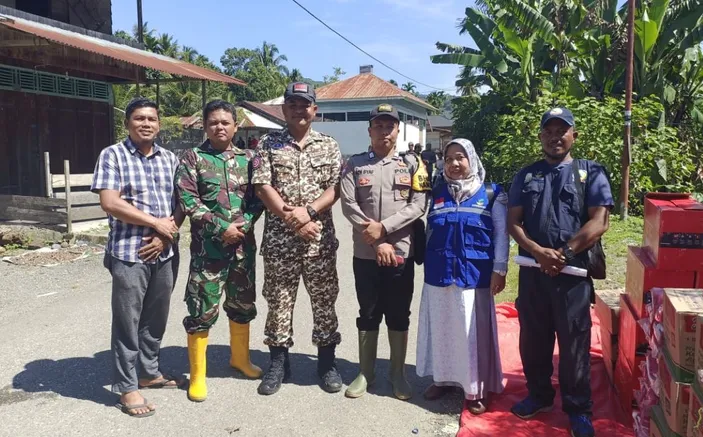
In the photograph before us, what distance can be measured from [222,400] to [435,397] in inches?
54.0

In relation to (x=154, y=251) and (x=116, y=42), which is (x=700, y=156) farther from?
(x=116, y=42)

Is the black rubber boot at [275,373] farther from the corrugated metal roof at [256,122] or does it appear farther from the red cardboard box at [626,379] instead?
the corrugated metal roof at [256,122]

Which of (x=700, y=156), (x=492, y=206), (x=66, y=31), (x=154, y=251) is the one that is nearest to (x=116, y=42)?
(x=66, y=31)

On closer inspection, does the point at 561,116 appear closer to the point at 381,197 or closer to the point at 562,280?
the point at 562,280

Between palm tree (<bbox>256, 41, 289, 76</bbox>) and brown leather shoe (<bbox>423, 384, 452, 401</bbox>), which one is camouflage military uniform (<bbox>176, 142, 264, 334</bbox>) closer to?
brown leather shoe (<bbox>423, 384, 452, 401</bbox>)

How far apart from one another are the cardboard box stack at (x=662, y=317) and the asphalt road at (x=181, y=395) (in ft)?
3.43

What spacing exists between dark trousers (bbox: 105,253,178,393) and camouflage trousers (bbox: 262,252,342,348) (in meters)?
0.66

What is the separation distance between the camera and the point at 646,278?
3.04 metres

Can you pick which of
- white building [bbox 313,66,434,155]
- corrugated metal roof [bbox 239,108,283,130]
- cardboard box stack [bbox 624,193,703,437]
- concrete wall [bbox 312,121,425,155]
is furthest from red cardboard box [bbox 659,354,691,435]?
concrete wall [bbox 312,121,425,155]

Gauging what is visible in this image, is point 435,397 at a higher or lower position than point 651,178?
lower

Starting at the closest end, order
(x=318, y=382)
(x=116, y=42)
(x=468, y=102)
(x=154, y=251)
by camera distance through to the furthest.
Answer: (x=154, y=251), (x=318, y=382), (x=116, y=42), (x=468, y=102)

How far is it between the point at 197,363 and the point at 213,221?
0.95m

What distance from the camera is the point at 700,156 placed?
1227cm

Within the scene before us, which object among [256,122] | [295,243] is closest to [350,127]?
[256,122]
